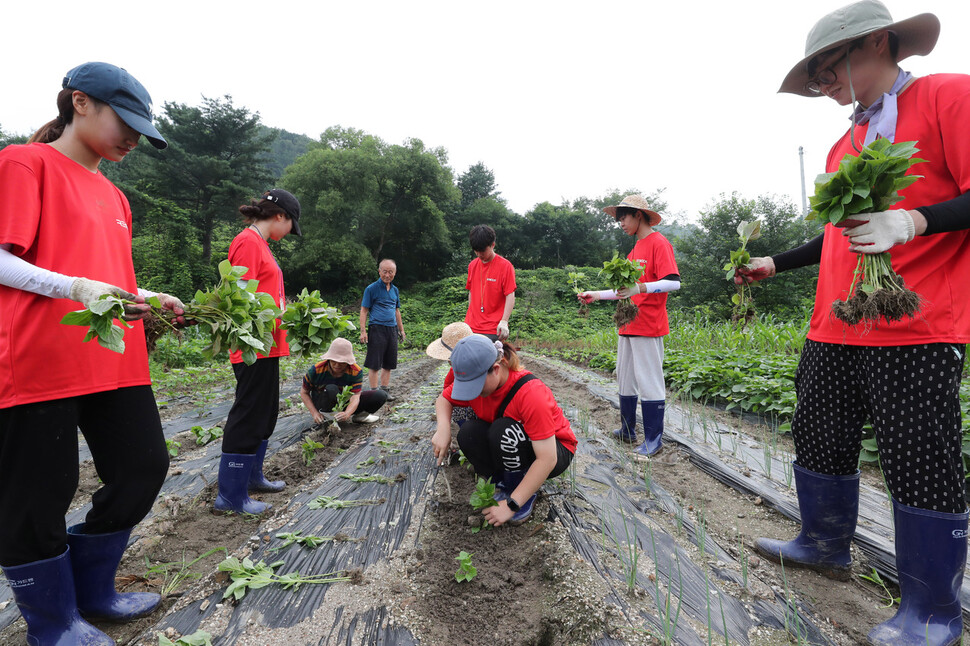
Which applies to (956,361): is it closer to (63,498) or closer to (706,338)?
(63,498)

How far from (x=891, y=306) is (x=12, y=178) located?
2.72m

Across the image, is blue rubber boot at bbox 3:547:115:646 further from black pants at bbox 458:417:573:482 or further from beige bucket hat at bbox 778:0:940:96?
beige bucket hat at bbox 778:0:940:96

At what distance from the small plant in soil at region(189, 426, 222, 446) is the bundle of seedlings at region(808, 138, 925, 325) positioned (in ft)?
14.9

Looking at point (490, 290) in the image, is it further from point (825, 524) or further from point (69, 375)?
point (69, 375)

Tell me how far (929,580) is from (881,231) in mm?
1117

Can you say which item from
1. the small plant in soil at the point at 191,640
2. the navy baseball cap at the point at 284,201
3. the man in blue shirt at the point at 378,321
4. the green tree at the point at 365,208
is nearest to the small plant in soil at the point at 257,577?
the small plant in soil at the point at 191,640

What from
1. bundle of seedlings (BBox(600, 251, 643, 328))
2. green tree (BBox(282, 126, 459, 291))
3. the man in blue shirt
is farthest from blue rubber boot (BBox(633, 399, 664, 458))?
green tree (BBox(282, 126, 459, 291))

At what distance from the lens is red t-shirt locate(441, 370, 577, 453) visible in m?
2.17

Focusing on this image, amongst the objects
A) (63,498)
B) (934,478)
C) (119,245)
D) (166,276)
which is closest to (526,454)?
(934,478)

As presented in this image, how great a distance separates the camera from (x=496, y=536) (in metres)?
2.20

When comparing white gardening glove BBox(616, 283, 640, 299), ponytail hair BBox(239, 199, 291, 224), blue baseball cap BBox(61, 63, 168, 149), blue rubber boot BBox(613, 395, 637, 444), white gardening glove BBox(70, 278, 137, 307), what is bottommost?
blue rubber boot BBox(613, 395, 637, 444)

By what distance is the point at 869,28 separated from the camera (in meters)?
1.37

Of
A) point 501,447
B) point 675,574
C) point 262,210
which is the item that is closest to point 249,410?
point 262,210

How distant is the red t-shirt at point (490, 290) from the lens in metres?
3.80
